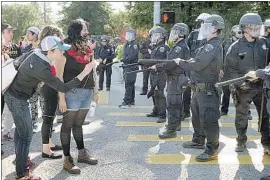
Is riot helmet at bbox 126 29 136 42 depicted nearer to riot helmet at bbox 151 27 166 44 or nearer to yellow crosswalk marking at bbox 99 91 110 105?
riot helmet at bbox 151 27 166 44

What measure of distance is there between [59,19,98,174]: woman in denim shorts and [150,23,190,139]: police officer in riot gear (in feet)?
6.36

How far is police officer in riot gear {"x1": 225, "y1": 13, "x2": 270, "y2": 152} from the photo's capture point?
538 centimetres

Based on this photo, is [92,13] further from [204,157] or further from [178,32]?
[204,157]

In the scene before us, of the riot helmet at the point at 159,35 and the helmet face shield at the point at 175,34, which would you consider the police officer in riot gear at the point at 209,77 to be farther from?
the riot helmet at the point at 159,35

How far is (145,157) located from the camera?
561 cm

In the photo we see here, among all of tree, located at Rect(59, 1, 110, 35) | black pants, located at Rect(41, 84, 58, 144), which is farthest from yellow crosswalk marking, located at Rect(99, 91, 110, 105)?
tree, located at Rect(59, 1, 110, 35)

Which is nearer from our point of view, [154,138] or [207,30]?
[207,30]

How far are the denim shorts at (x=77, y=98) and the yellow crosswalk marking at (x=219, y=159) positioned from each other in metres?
1.25

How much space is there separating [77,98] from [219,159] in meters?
2.16

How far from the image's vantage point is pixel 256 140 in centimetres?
657

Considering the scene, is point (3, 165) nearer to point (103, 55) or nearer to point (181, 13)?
point (103, 55)

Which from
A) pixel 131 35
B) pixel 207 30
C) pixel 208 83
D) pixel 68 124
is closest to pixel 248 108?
pixel 208 83

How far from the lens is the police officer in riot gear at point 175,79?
6.65 m

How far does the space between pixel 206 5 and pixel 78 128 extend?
1831 cm
